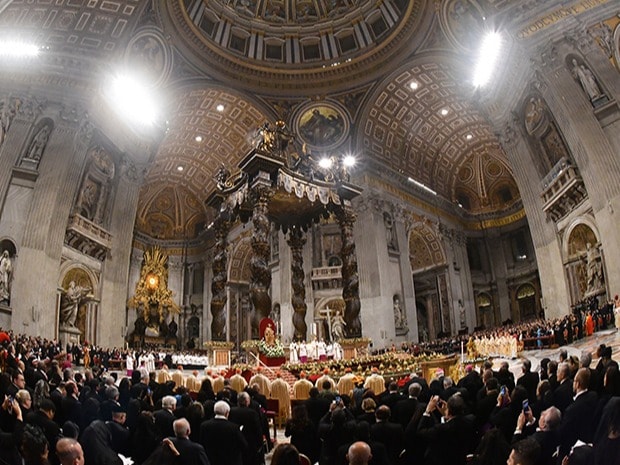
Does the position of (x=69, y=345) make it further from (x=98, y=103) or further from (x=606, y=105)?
(x=606, y=105)

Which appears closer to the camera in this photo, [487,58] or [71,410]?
[71,410]

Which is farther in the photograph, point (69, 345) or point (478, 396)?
point (69, 345)

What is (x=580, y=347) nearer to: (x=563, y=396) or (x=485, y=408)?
(x=485, y=408)

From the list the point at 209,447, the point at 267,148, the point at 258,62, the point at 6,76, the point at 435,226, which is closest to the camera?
the point at 209,447

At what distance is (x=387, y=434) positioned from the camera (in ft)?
12.7

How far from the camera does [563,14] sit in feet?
46.5

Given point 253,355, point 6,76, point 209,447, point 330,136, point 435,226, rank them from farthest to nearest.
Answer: point 435,226 < point 330,136 < point 6,76 < point 253,355 < point 209,447

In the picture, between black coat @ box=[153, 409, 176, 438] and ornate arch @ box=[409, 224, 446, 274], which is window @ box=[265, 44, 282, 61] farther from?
black coat @ box=[153, 409, 176, 438]

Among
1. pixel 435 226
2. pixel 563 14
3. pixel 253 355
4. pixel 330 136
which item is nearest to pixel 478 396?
pixel 253 355

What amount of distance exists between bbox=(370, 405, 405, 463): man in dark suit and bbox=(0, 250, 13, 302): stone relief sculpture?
13.8 meters

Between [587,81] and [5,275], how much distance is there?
59.8 feet

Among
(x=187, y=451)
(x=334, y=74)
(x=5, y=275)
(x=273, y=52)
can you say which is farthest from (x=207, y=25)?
(x=187, y=451)

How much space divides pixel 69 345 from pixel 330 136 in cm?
1538

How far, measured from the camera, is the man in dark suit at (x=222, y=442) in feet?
13.3
